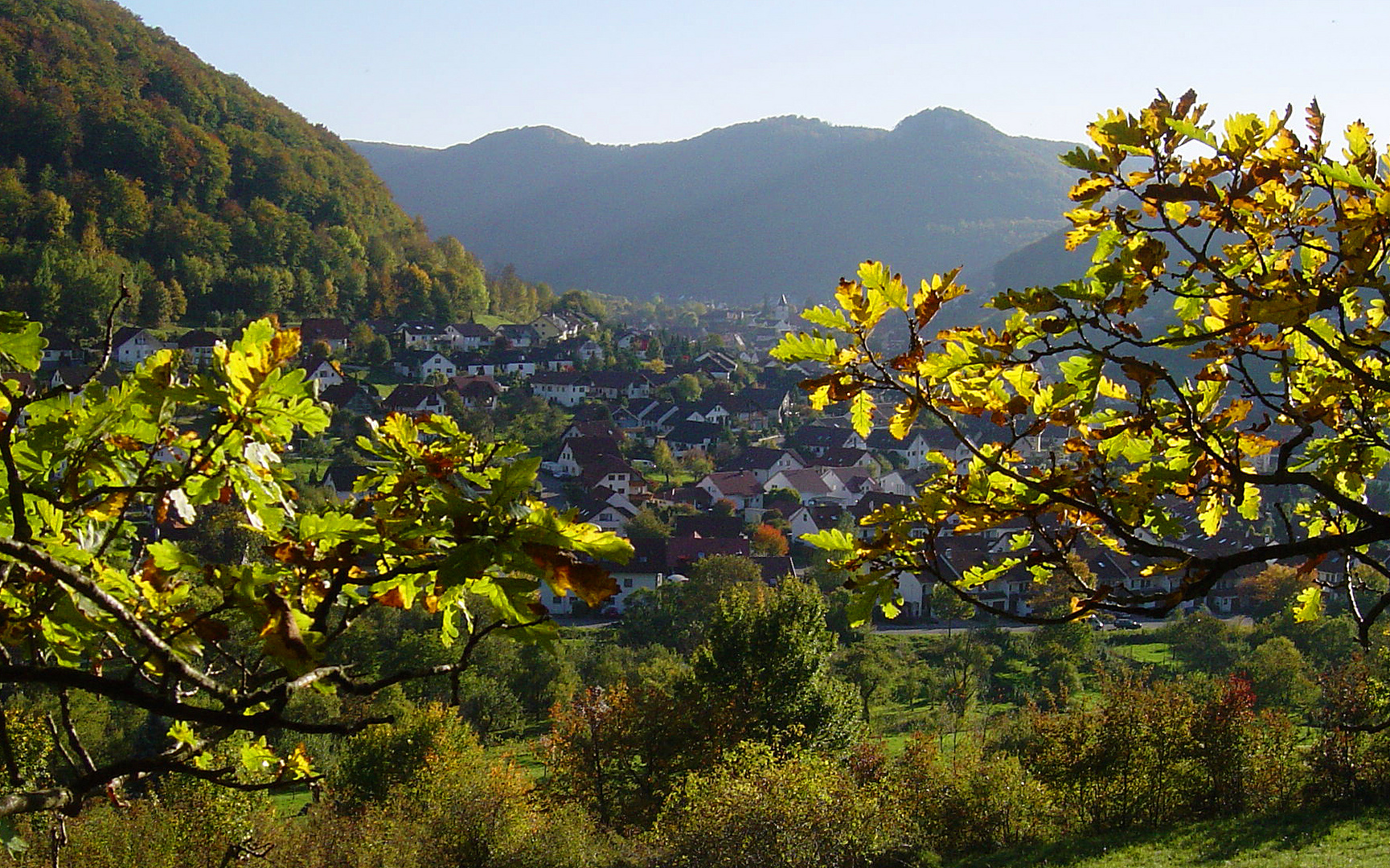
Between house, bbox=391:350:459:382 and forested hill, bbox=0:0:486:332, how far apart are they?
38.3ft

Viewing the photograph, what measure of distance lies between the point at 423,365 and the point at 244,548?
223 ft

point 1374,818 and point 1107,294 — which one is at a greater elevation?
point 1107,294

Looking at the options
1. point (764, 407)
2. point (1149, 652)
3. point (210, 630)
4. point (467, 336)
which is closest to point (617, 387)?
point (764, 407)

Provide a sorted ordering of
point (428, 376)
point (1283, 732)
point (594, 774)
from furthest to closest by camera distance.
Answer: point (428, 376), point (594, 774), point (1283, 732)

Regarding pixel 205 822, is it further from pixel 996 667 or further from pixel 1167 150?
pixel 996 667

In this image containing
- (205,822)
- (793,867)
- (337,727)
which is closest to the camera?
(337,727)

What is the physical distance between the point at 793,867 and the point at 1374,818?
29.5ft

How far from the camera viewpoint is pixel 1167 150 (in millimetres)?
2131

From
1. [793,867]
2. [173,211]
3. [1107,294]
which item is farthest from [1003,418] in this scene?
[173,211]

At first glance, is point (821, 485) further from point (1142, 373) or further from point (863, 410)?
point (1142, 373)

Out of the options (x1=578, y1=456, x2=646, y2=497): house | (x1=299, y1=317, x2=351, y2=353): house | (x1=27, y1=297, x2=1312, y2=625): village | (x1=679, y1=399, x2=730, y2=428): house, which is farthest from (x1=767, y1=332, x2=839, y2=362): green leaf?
(x1=679, y1=399, x2=730, y2=428): house

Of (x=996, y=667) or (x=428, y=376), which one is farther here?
(x=428, y=376)

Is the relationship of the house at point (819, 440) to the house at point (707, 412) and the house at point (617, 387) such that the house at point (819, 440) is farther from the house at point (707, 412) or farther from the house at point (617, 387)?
the house at point (617, 387)

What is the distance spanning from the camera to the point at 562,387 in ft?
227
